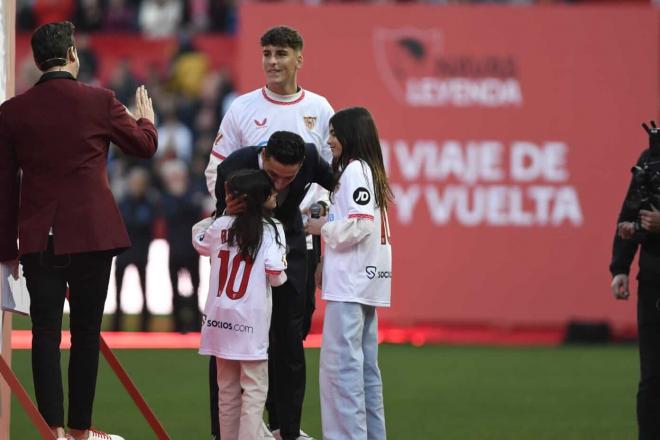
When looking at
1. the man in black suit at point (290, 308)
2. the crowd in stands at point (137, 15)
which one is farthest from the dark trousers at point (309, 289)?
the crowd in stands at point (137, 15)

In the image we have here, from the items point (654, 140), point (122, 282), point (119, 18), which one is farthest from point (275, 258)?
point (119, 18)

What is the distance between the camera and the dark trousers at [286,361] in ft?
23.7

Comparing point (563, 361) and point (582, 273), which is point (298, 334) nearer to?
point (563, 361)

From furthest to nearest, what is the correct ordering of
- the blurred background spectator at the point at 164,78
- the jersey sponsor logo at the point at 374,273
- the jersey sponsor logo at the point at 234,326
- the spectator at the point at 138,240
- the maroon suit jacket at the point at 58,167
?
the blurred background spectator at the point at 164,78 < the spectator at the point at 138,240 < the jersey sponsor logo at the point at 374,273 < the jersey sponsor logo at the point at 234,326 < the maroon suit jacket at the point at 58,167

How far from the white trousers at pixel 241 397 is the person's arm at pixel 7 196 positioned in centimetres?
113

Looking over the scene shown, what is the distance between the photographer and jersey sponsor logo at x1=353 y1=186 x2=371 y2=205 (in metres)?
6.99

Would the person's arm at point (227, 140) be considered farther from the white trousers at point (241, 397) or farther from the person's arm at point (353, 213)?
the white trousers at point (241, 397)

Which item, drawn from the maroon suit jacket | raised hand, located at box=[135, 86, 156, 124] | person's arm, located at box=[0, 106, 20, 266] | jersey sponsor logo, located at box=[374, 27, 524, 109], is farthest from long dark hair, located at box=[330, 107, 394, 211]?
jersey sponsor logo, located at box=[374, 27, 524, 109]

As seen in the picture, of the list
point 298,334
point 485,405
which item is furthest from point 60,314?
point 485,405

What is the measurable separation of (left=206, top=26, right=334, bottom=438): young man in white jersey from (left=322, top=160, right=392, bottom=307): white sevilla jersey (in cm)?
54

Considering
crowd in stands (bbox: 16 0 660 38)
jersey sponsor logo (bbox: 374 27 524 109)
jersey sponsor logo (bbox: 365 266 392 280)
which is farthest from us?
crowd in stands (bbox: 16 0 660 38)

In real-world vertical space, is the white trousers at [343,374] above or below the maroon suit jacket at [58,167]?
below

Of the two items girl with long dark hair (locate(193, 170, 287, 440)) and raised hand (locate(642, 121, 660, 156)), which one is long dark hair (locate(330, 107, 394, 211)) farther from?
raised hand (locate(642, 121, 660, 156))

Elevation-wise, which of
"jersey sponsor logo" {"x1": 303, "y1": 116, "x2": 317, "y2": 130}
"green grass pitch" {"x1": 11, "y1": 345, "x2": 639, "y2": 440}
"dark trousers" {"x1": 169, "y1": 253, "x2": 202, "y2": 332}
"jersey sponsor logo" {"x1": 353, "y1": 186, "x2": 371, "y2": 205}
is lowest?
"green grass pitch" {"x1": 11, "y1": 345, "x2": 639, "y2": 440}
